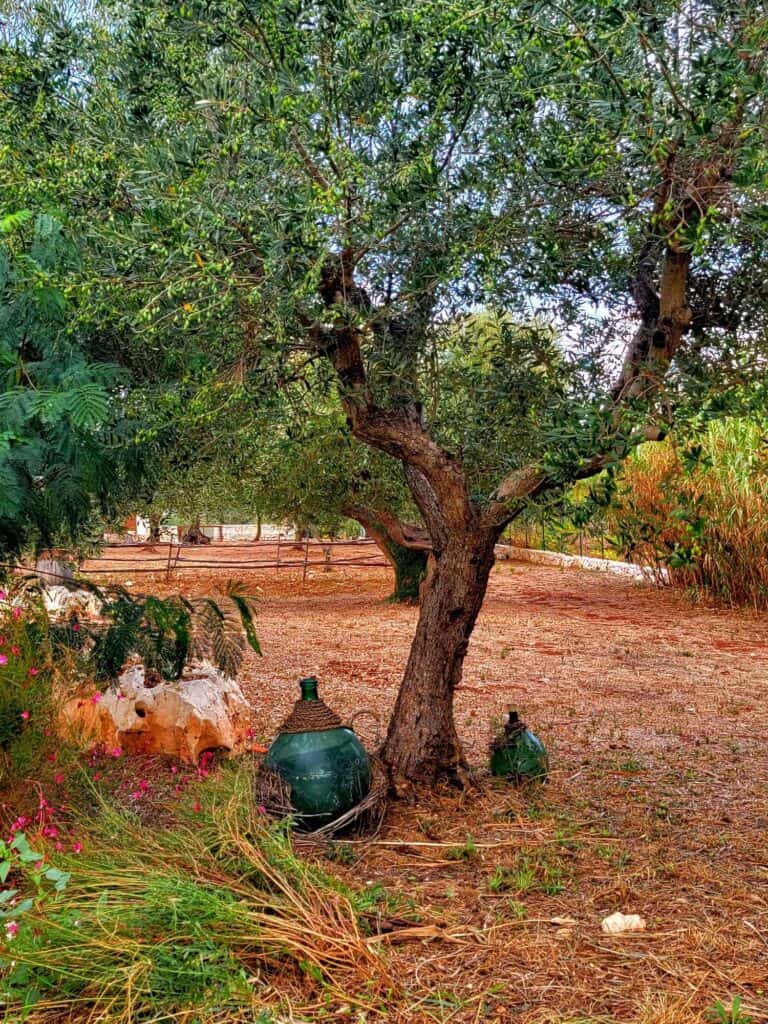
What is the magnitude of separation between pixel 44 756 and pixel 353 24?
3.27 m

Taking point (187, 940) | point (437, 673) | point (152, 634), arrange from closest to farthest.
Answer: point (187, 940), point (152, 634), point (437, 673)

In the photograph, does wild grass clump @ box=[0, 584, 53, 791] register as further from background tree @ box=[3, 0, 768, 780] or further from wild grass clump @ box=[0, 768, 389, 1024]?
background tree @ box=[3, 0, 768, 780]

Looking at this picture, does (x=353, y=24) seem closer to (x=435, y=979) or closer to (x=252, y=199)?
(x=252, y=199)

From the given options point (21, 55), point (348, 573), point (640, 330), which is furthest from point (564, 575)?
point (21, 55)

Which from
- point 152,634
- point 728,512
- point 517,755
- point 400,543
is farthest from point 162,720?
point 728,512

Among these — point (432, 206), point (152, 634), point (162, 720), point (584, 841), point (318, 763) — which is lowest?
point (584, 841)

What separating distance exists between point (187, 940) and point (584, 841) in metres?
2.10

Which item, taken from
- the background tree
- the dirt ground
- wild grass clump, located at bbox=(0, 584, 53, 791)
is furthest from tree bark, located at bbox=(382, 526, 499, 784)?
wild grass clump, located at bbox=(0, 584, 53, 791)

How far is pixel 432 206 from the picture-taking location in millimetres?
4020

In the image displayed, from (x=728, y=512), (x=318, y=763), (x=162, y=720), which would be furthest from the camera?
(x=728, y=512)

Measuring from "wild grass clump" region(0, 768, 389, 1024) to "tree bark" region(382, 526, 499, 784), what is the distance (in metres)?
1.42

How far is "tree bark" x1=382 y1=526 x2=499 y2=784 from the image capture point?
4.93 metres

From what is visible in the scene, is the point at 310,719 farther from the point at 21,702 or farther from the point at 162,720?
the point at 162,720

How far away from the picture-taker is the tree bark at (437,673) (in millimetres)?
4926
